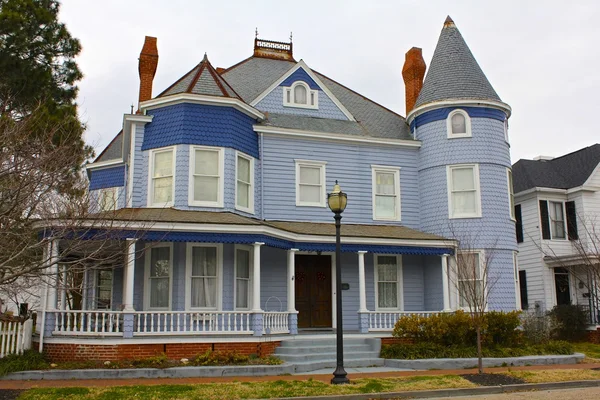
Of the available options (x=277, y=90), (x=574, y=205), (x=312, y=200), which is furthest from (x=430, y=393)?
(x=574, y=205)

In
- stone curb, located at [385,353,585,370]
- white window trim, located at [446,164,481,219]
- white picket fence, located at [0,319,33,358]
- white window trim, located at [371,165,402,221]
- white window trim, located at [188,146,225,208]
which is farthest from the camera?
white window trim, located at [371,165,402,221]

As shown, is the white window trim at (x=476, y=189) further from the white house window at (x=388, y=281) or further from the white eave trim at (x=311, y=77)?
the white eave trim at (x=311, y=77)

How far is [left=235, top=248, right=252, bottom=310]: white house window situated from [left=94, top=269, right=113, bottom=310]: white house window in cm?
434

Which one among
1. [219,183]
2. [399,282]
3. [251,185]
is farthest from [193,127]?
[399,282]

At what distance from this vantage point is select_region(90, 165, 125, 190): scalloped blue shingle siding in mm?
22625

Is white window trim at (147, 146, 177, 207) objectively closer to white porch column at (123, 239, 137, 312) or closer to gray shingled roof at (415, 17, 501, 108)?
white porch column at (123, 239, 137, 312)

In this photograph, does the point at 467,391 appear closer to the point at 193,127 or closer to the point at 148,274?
the point at 148,274

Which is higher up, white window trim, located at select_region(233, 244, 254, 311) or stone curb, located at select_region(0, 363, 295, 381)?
white window trim, located at select_region(233, 244, 254, 311)

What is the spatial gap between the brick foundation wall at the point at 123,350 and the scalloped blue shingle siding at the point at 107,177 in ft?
29.4

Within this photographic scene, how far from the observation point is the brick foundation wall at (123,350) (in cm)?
1447

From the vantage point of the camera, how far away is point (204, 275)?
17234 mm

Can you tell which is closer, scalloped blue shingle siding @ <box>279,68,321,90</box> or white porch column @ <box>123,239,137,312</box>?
white porch column @ <box>123,239,137,312</box>

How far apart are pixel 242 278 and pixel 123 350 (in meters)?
4.37

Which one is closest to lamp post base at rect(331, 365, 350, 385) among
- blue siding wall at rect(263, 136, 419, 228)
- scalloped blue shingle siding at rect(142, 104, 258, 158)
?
blue siding wall at rect(263, 136, 419, 228)
